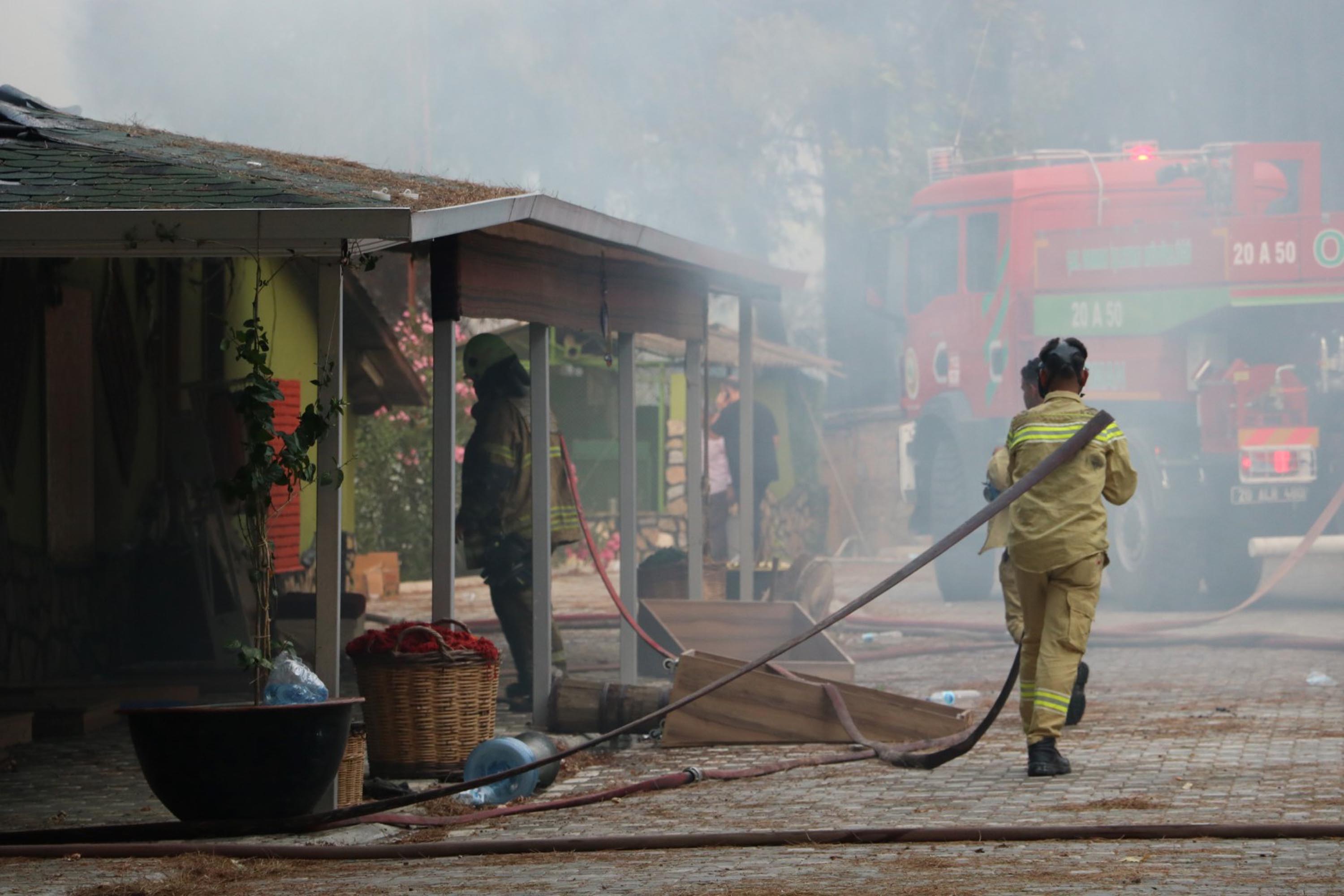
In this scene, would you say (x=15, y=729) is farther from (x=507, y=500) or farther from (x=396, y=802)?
(x=396, y=802)

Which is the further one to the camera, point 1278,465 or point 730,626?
point 1278,465

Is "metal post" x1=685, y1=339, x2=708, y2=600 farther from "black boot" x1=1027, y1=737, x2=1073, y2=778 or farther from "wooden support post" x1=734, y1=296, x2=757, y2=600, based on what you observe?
"black boot" x1=1027, y1=737, x2=1073, y2=778

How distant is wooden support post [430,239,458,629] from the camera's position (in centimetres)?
733

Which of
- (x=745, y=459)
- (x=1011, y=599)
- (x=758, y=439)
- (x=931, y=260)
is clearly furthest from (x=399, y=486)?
(x=1011, y=599)

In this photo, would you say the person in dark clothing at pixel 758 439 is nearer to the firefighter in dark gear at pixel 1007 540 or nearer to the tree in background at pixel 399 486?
the tree in background at pixel 399 486

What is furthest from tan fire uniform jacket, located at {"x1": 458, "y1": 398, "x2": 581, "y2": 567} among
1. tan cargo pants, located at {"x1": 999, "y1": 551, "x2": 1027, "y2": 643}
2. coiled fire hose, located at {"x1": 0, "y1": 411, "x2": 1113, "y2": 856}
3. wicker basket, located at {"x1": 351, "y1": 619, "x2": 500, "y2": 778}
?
coiled fire hose, located at {"x1": 0, "y1": 411, "x2": 1113, "y2": 856}

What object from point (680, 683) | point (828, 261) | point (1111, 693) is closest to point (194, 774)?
point (680, 683)

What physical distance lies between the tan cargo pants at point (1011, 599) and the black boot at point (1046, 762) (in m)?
0.72

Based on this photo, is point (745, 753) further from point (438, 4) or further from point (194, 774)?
point (438, 4)

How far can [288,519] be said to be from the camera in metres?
11.1

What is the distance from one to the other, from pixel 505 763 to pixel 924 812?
167cm

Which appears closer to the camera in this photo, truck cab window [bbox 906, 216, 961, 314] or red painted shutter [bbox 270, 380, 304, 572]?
red painted shutter [bbox 270, 380, 304, 572]

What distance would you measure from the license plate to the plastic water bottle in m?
8.12

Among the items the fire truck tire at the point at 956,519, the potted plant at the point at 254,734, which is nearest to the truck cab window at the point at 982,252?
the fire truck tire at the point at 956,519
